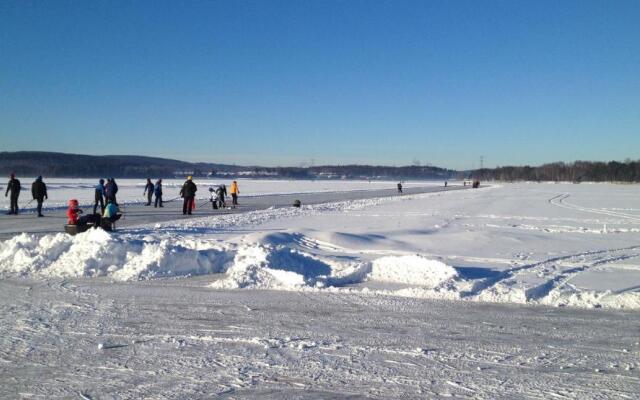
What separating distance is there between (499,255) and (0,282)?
10134 mm

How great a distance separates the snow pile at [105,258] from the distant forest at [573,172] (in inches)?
5632

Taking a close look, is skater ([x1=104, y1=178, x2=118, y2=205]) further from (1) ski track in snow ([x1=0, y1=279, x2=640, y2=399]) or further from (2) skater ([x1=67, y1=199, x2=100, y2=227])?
(1) ski track in snow ([x1=0, y1=279, x2=640, y2=399])

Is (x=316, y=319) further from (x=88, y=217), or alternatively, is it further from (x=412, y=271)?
(x=88, y=217)

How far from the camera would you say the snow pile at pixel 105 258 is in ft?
32.0

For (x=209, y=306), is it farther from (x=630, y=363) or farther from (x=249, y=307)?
(x=630, y=363)

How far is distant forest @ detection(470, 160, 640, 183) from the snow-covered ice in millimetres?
141466

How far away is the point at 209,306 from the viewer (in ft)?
24.3

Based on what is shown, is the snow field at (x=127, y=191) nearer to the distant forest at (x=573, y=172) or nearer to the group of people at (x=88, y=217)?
the group of people at (x=88, y=217)

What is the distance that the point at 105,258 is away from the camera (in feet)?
33.4

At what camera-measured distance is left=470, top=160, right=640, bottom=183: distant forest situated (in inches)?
5448

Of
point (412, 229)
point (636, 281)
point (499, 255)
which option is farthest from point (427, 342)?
point (412, 229)

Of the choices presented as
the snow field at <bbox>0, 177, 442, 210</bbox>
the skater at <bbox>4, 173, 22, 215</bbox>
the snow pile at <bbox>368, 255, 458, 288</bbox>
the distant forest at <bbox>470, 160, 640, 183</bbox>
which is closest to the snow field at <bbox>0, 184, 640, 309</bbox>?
the snow pile at <bbox>368, 255, 458, 288</bbox>

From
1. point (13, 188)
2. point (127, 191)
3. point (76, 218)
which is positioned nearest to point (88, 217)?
point (76, 218)

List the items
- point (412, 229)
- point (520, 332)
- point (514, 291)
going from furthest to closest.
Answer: point (412, 229)
point (514, 291)
point (520, 332)
